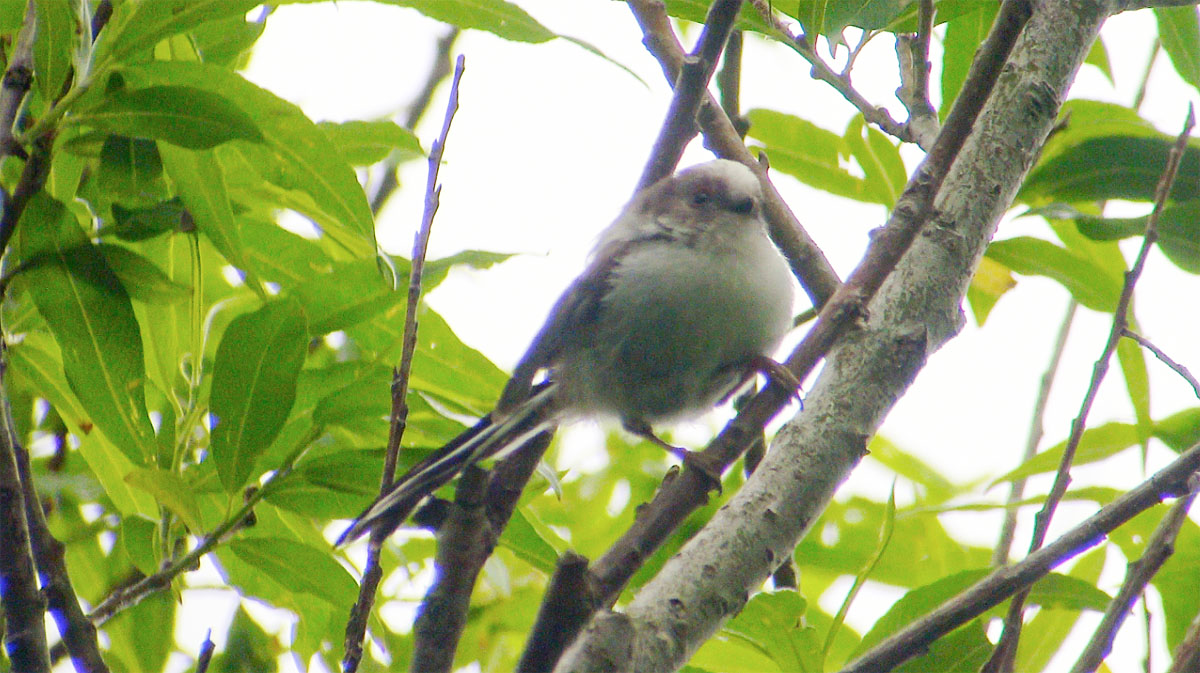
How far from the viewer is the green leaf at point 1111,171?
1.76m

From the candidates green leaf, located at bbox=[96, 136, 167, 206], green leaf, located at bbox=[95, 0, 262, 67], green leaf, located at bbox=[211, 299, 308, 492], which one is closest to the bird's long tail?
green leaf, located at bbox=[211, 299, 308, 492]

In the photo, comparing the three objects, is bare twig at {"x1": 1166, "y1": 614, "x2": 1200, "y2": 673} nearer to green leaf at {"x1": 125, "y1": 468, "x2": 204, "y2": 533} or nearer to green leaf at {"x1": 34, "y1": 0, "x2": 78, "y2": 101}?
green leaf at {"x1": 125, "y1": 468, "x2": 204, "y2": 533}

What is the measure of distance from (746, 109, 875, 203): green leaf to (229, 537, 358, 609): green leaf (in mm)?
1101

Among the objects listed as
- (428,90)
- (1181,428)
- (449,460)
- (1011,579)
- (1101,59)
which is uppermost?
(428,90)

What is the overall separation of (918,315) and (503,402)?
2.11ft

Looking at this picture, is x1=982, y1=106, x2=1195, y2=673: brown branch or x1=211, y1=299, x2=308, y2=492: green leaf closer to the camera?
x1=982, y1=106, x2=1195, y2=673: brown branch

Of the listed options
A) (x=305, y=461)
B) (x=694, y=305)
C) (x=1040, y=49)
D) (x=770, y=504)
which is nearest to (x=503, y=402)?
(x=305, y=461)

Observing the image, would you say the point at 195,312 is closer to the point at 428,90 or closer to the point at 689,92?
the point at 689,92

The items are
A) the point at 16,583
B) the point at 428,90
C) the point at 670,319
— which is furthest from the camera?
the point at 428,90

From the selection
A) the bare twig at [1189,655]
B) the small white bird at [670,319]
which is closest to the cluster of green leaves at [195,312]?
the small white bird at [670,319]

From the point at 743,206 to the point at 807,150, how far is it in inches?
6.6

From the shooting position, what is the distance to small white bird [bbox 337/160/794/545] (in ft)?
6.46

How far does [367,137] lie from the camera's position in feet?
5.58

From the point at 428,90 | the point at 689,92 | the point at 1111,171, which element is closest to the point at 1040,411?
the point at 1111,171
